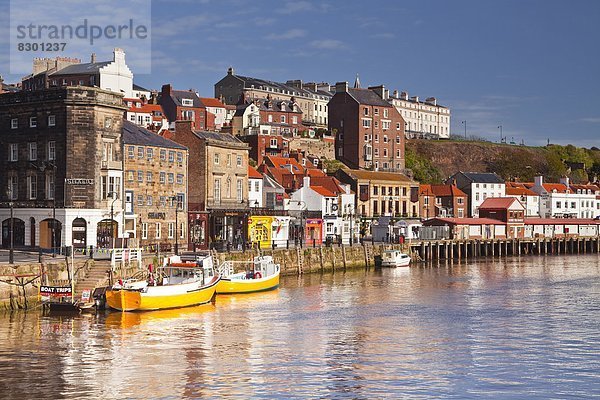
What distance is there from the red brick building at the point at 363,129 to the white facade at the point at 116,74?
34932mm

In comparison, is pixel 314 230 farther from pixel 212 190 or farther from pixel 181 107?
pixel 181 107

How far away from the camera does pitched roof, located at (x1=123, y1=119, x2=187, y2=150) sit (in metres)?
71.5

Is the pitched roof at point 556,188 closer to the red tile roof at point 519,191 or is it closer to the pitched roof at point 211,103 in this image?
the red tile roof at point 519,191

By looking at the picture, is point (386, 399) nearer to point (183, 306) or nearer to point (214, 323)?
point (214, 323)

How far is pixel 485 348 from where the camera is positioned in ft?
134

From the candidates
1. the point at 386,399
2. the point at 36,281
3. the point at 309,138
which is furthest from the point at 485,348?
the point at 309,138

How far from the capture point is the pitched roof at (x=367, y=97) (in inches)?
5465

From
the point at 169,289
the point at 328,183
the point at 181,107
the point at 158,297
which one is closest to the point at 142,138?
the point at 169,289

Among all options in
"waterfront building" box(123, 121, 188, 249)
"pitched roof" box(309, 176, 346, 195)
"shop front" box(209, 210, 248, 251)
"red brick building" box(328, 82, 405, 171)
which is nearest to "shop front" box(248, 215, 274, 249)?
"shop front" box(209, 210, 248, 251)

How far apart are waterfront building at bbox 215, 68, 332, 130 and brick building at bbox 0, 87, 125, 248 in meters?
88.4

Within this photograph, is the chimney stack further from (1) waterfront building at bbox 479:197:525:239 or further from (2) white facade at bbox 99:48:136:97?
(2) white facade at bbox 99:48:136:97

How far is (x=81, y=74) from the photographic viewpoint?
4414 inches

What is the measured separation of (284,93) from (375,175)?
5249 cm

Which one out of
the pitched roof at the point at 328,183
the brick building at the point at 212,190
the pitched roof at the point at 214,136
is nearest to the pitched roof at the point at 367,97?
the pitched roof at the point at 328,183
